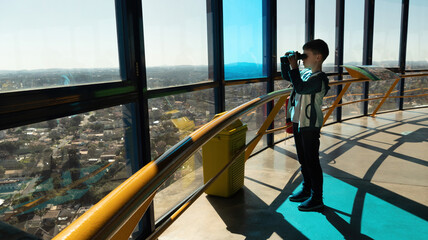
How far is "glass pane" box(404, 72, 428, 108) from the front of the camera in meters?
8.61

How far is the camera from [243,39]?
14.0 feet

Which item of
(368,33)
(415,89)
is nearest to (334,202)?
(368,33)

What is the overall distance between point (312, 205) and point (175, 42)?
1.88m

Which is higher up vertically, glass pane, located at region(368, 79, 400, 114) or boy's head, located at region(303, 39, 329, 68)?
boy's head, located at region(303, 39, 329, 68)

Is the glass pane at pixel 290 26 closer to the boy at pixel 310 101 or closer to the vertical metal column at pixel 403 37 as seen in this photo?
the boy at pixel 310 101

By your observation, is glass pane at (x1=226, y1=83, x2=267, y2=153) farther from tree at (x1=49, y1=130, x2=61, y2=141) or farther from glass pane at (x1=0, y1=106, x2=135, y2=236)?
tree at (x1=49, y1=130, x2=61, y2=141)

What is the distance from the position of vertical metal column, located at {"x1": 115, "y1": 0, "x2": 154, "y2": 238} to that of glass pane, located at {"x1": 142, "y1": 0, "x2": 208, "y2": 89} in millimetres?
192

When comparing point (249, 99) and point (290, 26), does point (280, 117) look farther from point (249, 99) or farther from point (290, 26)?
point (290, 26)

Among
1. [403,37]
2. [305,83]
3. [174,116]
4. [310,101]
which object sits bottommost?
[174,116]

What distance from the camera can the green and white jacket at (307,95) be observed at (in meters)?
2.49

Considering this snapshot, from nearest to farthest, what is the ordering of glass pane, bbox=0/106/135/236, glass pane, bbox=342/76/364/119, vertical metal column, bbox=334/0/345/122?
glass pane, bbox=0/106/135/236
vertical metal column, bbox=334/0/345/122
glass pane, bbox=342/76/364/119

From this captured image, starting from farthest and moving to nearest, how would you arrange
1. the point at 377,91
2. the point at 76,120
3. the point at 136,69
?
the point at 377,91 → the point at 136,69 → the point at 76,120

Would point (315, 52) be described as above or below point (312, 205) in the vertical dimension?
above

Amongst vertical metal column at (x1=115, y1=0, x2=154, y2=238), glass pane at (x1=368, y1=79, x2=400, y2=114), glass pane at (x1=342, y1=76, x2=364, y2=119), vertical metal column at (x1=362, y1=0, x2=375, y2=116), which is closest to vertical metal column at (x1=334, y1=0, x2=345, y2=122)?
glass pane at (x1=342, y1=76, x2=364, y2=119)
